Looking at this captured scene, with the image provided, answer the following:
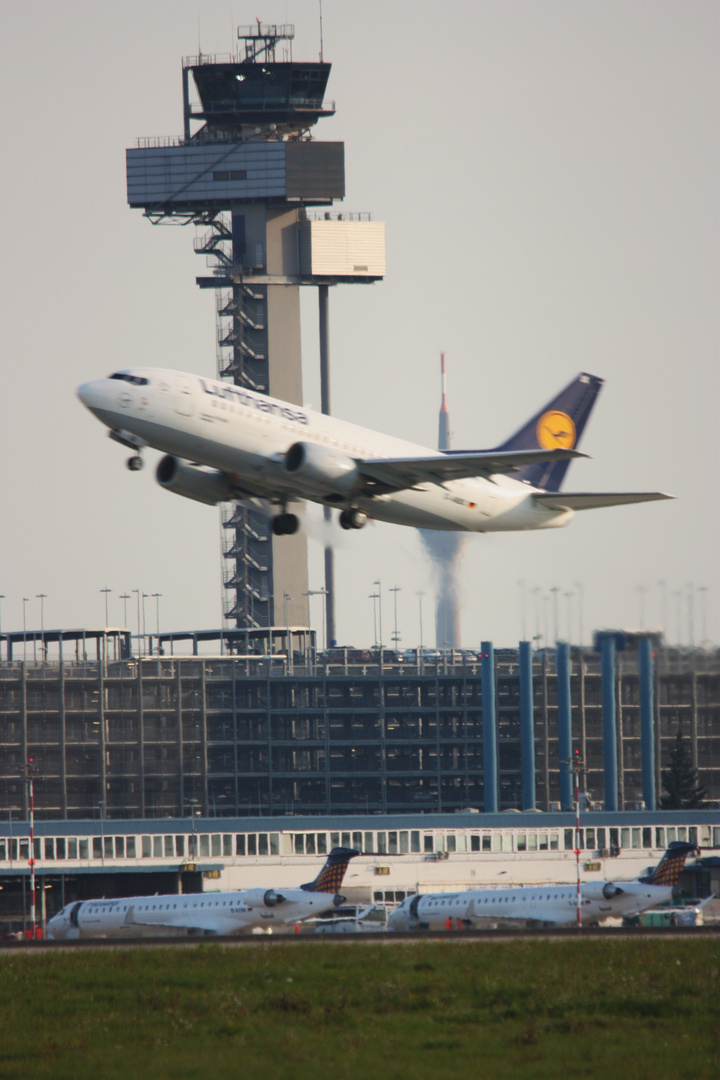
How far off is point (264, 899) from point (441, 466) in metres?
26.8

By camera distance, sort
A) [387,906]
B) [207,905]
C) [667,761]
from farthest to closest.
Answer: [667,761], [387,906], [207,905]

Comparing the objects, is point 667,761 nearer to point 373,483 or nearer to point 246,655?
point 246,655

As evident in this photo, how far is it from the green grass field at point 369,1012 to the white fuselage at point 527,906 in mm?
23259

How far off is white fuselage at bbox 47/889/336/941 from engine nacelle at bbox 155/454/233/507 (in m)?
24.0

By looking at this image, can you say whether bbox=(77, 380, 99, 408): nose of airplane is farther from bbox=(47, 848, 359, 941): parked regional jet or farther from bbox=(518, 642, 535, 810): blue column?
bbox=(518, 642, 535, 810): blue column

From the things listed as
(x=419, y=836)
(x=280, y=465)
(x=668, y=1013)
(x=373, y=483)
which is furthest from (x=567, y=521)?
(x=419, y=836)

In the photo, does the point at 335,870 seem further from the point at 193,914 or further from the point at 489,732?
the point at 489,732

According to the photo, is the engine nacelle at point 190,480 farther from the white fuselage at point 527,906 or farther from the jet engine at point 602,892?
the jet engine at point 602,892

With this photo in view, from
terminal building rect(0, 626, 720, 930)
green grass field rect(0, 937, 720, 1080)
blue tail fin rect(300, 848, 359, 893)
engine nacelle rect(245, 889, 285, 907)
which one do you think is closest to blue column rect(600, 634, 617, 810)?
terminal building rect(0, 626, 720, 930)

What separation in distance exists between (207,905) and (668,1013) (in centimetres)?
4143

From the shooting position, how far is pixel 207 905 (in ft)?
251

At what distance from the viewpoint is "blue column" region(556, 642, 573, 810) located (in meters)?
141

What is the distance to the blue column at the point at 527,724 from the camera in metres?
149

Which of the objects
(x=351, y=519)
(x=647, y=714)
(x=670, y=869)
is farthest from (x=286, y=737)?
(x=351, y=519)
